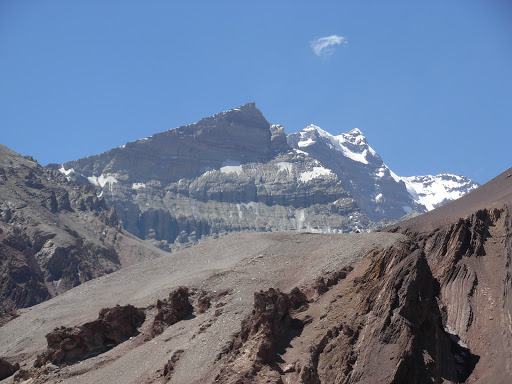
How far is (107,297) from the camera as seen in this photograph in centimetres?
Answer: 7812

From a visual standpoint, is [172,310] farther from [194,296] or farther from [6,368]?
[6,368]

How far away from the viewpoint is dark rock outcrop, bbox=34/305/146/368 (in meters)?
58.8

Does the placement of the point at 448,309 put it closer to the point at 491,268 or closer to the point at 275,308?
the point at 491,268

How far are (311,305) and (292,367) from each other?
30.2 ft

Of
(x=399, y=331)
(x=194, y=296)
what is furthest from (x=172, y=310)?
(x=399, y=331)

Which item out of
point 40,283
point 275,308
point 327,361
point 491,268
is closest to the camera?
point 327,361

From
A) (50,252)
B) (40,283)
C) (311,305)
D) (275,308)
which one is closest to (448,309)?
(311,305)

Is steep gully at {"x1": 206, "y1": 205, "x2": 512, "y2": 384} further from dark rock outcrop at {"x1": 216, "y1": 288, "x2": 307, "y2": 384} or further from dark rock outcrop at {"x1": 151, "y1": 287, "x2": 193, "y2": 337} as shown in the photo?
dark rock outcrop at {"x1": 151, "y1": 287, "x2": 193, "y2": 337}

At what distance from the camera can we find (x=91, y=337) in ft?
198

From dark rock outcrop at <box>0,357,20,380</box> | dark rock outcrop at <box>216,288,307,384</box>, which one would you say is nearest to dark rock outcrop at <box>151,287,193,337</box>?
dark rock outcrop at <box>216,288,307,384</box>

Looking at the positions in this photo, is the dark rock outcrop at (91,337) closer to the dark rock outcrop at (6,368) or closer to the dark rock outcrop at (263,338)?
the dark rock outcrop at (6,368)

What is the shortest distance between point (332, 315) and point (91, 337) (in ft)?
73.1

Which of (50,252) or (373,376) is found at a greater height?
(50,252)

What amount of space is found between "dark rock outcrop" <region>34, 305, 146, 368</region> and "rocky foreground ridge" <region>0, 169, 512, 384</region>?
0.92m
